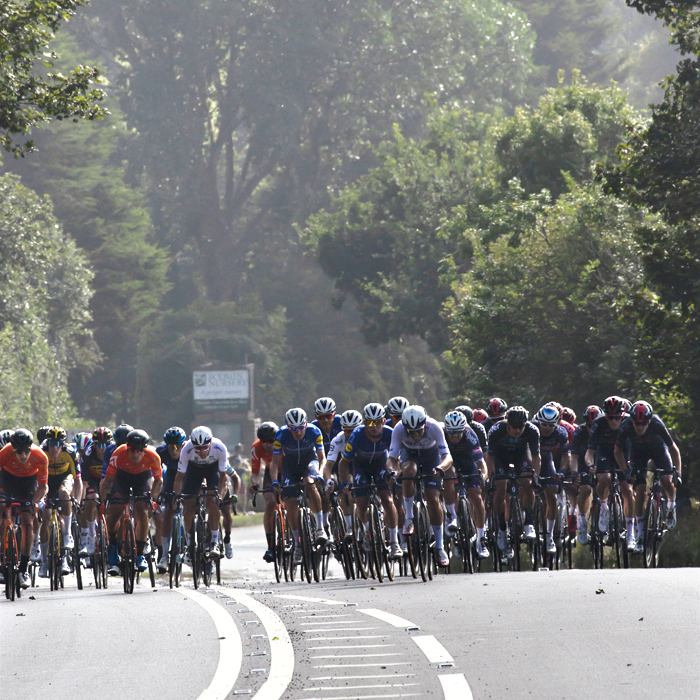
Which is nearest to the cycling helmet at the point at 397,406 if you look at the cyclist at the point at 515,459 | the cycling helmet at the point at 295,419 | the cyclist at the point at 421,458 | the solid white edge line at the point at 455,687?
the cyclist at the point at 421,458

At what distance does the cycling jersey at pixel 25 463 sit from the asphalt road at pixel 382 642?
183 cm

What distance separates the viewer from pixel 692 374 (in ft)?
66.9

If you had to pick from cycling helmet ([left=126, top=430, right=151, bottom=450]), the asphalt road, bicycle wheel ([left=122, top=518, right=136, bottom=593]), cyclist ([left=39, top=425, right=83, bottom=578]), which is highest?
cycling helmet ([left=126, top=430, right=151, bottom=450])

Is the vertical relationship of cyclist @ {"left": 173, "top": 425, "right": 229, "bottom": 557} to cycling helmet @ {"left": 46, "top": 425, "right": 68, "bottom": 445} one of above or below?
below

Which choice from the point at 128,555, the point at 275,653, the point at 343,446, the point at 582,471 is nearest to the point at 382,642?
the point at 275,653

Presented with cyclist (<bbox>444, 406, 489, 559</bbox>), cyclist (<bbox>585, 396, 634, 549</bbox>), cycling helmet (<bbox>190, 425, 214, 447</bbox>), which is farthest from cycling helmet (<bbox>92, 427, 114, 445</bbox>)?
cyclist (<bbox>585, 396, 634, 549</bbox>)

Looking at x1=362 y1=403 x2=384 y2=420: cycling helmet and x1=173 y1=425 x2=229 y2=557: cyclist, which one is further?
x1=173 y1=425 x2=229 y2=557: cyclist

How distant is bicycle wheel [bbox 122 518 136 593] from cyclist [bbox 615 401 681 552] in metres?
5.79

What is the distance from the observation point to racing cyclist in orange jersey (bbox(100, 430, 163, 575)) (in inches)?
585

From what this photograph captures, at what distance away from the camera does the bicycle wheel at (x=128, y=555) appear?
14.7 meters

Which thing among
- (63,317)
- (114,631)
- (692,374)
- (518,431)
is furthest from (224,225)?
(114,631)

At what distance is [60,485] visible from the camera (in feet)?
54.5

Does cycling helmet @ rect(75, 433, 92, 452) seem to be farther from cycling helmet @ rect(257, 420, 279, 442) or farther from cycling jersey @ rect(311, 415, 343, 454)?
cycling jersey @ rect(311, 415, 343, 454)

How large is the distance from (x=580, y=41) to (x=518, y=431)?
5348 cm
